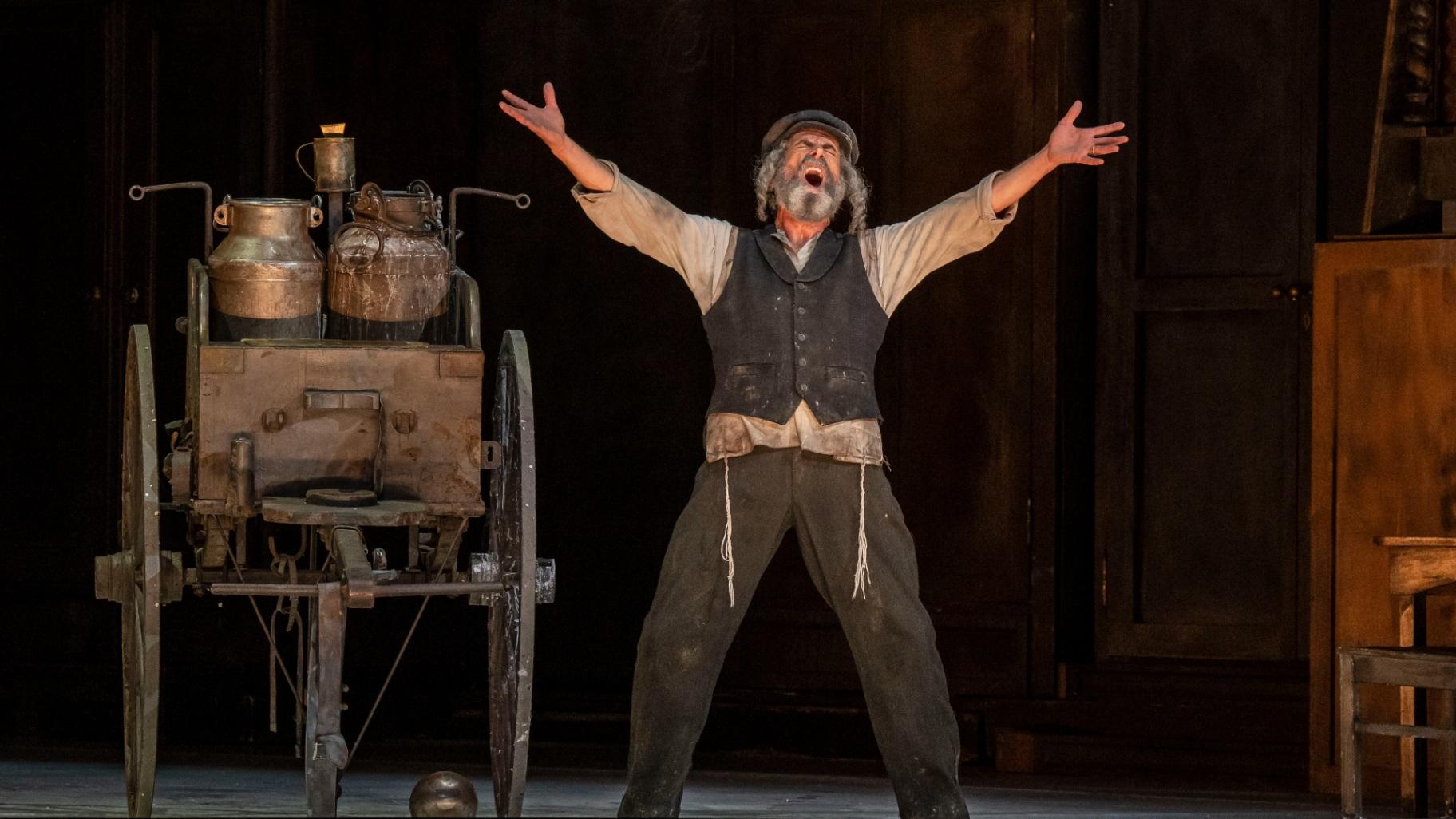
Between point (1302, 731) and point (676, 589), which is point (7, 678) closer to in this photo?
point (676, 589)

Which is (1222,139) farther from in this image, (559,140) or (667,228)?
(559,140)

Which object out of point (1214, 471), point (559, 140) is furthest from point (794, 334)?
point (1214, 471)

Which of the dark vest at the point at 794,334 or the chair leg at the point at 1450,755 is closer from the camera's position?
the dark vest at the point at 794,334

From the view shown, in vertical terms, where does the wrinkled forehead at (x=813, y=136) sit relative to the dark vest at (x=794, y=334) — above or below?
above

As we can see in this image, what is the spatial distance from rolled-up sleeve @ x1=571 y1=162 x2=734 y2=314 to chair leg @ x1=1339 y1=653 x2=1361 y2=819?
1.72 m

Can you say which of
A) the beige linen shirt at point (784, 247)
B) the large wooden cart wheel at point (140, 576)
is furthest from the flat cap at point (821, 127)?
the large wooden cart wheel at point (140, 576)

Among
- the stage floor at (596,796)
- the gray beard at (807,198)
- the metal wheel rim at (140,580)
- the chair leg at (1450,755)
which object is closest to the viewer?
the metal wheel rim at (140,580)

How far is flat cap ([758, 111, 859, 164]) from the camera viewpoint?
5129 mm

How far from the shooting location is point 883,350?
24.3 ft

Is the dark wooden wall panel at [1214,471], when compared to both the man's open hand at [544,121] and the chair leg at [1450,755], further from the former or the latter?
the man's open hand at [544,121]

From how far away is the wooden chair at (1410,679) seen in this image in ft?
17.2

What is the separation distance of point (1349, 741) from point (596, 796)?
1.93 metres

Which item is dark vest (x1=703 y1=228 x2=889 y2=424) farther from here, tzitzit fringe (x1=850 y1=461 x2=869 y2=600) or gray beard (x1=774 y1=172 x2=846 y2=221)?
tzitzit fringe (x1=850 y1=461 x2=869 y2=600)

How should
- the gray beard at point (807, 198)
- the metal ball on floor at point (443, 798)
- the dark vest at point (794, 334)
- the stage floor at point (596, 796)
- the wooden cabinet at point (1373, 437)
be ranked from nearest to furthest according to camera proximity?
1. the metal ball on floor at point (443, 798)
2. the dark vest at point (794, 334)
3. the gray beard at point (807, 198)
4. the stage floor at point (596, 796)
5. the wooden cabinet at point (1373, 437)
